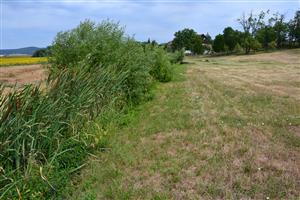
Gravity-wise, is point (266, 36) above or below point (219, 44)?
→ above

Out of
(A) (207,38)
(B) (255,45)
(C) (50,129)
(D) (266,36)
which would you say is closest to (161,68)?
(C) (50,129)

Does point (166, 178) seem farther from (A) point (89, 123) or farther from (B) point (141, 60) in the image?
(B) point (141, 60)

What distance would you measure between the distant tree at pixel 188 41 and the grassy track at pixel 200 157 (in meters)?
60.8

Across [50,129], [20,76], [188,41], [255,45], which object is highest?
[188,41]

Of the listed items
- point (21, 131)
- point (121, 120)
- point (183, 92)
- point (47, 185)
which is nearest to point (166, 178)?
point (47, 185)

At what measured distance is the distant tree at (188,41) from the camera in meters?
68.0

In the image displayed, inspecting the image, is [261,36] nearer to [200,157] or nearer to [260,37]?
[260,37]

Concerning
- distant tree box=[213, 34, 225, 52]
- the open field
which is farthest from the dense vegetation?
the open field

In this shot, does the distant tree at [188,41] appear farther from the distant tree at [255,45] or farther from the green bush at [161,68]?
the green bush at [161,68]

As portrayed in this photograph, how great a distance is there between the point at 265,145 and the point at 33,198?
3740 millimetres

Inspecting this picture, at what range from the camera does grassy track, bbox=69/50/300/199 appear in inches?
153

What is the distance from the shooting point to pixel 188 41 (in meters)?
69.3

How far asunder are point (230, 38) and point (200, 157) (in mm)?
61367

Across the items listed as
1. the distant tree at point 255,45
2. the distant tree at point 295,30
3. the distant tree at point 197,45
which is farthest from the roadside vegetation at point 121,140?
the distant tree at point 197,45
